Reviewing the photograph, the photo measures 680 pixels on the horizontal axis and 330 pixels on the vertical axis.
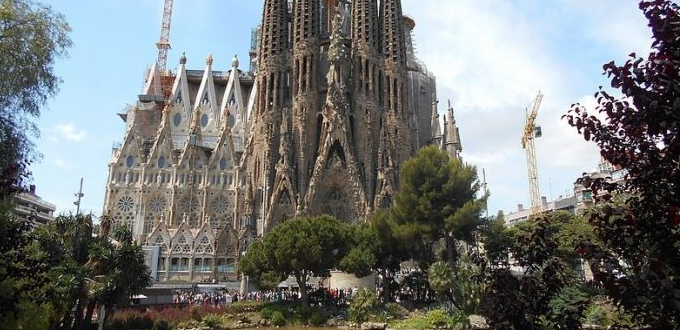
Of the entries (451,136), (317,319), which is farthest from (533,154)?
(317,319)

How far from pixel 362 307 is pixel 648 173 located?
23206mm

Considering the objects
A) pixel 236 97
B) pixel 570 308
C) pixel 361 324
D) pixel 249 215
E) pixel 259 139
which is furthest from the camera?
pixel 236 97

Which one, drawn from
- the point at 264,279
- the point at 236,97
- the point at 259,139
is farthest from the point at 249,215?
the point at 236,97

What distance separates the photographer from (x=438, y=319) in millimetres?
24688

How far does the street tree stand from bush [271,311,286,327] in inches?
925

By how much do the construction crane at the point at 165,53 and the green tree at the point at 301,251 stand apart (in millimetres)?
45291

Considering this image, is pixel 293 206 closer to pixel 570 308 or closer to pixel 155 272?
pixel 155 272

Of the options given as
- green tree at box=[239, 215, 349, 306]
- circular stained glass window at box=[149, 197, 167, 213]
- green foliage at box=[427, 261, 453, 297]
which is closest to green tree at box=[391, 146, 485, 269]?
green foliage at box=[427, 261, 453, 297]

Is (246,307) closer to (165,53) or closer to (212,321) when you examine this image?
(212,321)

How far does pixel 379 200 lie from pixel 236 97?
28.7 m

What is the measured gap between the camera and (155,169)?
52344mm

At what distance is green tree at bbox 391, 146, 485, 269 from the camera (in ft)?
97.6

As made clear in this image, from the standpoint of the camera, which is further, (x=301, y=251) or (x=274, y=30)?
(x=274, y=30)

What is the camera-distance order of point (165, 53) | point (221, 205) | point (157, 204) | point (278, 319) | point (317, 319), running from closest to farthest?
point (278, 319) < point (317, 319) < point (157, 204) < point (221, 205) < point (165, 53)
